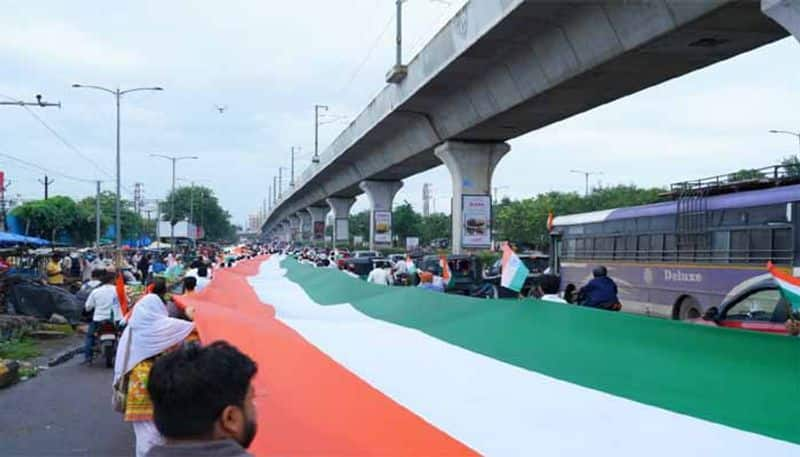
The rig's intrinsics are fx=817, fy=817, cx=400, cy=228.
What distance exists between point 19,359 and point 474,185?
22.8 metres

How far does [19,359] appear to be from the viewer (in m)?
14.4

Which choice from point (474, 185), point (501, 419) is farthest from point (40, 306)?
point (474, 185)

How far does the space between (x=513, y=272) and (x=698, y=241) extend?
38.5 ft

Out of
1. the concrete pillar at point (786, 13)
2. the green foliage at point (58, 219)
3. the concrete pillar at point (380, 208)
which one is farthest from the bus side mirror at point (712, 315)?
the green foliage at point (58, 219)

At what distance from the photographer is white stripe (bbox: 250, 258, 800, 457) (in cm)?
442

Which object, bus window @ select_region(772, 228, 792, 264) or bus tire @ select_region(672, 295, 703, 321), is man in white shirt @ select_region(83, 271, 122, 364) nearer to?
bus window @ select_region(772, 228, 792, 264)

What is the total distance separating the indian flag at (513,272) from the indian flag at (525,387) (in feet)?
5.83

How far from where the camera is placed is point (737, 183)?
2006 centimetres

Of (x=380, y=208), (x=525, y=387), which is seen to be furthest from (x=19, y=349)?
(x=380, y=208)

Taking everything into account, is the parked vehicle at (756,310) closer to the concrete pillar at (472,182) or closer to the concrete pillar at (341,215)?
the concrete pillar at (472,182)

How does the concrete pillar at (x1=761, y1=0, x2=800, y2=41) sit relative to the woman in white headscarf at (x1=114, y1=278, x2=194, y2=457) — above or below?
above

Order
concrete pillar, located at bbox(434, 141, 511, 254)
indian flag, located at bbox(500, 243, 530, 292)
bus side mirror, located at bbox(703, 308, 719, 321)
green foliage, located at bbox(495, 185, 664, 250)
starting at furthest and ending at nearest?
green foliage, located at bbox(495, 185, 664, 250)
concrete pillar, located at bbox(434, 141, 511, 254)
bus side mirror, located at bbox(703, 308, 719, 321)
indian flag, located at bbox(500, 243, 530, 292)

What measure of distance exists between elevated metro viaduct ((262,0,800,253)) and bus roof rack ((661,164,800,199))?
115 inches

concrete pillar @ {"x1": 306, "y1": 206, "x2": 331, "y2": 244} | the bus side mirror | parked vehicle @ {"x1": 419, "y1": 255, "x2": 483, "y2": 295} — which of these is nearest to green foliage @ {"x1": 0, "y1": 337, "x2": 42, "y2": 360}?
parked vehicle @ {"x1": 419, "y1": 255, "x2": 483, "y2": 295}
